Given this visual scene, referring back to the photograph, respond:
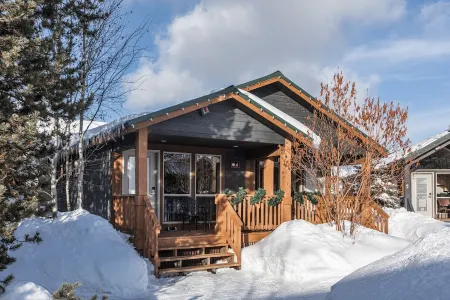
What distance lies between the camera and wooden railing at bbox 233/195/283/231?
36.4ft

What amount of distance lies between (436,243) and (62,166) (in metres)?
11.2

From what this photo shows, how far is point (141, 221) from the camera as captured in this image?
9.82 m

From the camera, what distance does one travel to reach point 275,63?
98.2 ft

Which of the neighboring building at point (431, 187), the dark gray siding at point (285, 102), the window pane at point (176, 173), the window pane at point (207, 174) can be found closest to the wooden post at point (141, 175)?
the window pane at point (176, 173)

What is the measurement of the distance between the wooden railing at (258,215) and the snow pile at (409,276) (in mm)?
6268

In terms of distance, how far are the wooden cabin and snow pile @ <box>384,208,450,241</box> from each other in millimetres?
1335

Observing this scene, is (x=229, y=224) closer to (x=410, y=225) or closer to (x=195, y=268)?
(x=195, y=268)

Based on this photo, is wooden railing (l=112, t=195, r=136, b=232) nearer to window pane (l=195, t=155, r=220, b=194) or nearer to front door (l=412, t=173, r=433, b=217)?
window pane (l=195, t=155, r=220, b=194)

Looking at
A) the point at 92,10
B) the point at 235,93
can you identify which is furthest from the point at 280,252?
the point at 92,10

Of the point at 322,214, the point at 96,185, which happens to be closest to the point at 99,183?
the point at 96,185

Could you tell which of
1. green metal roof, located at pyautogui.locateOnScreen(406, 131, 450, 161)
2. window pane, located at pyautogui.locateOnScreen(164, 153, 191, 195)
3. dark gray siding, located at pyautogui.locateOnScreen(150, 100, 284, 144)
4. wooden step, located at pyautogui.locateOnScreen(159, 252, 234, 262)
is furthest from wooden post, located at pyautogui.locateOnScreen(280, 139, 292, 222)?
green metal roof, located at pyautogui.locateOnScreen(406, 131, 450, 161)

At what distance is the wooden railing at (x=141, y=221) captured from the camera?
30.0ft

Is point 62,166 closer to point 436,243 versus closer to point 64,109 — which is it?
point 64,109

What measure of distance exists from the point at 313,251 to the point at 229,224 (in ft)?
6.95
